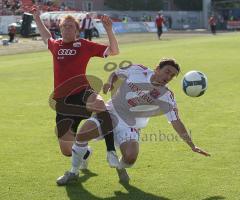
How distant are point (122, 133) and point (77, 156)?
22.9 inches

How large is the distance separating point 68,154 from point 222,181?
6.20 feet

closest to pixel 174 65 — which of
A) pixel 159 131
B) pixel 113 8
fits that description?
pixel 159 131

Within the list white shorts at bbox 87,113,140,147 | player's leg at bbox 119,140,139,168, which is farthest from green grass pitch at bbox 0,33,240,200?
white shorts at bbox 87,113,140,147

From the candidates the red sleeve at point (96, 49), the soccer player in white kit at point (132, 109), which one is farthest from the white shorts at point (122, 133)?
the red sleeve at point (96, 49)

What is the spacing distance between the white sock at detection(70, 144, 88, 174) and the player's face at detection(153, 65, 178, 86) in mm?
1155

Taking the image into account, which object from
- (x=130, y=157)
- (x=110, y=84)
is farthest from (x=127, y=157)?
(x=110, y=84)

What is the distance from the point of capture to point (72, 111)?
673cm

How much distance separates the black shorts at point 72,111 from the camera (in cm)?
665

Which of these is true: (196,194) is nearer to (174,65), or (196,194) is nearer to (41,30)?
(174,65)

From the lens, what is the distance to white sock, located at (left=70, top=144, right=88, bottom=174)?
6.30m

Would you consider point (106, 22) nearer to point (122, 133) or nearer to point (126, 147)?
point (122, 133)

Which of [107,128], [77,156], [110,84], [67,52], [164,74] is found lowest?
[77,156]

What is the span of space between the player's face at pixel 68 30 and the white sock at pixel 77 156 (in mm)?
1293

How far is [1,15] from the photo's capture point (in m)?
50.7
